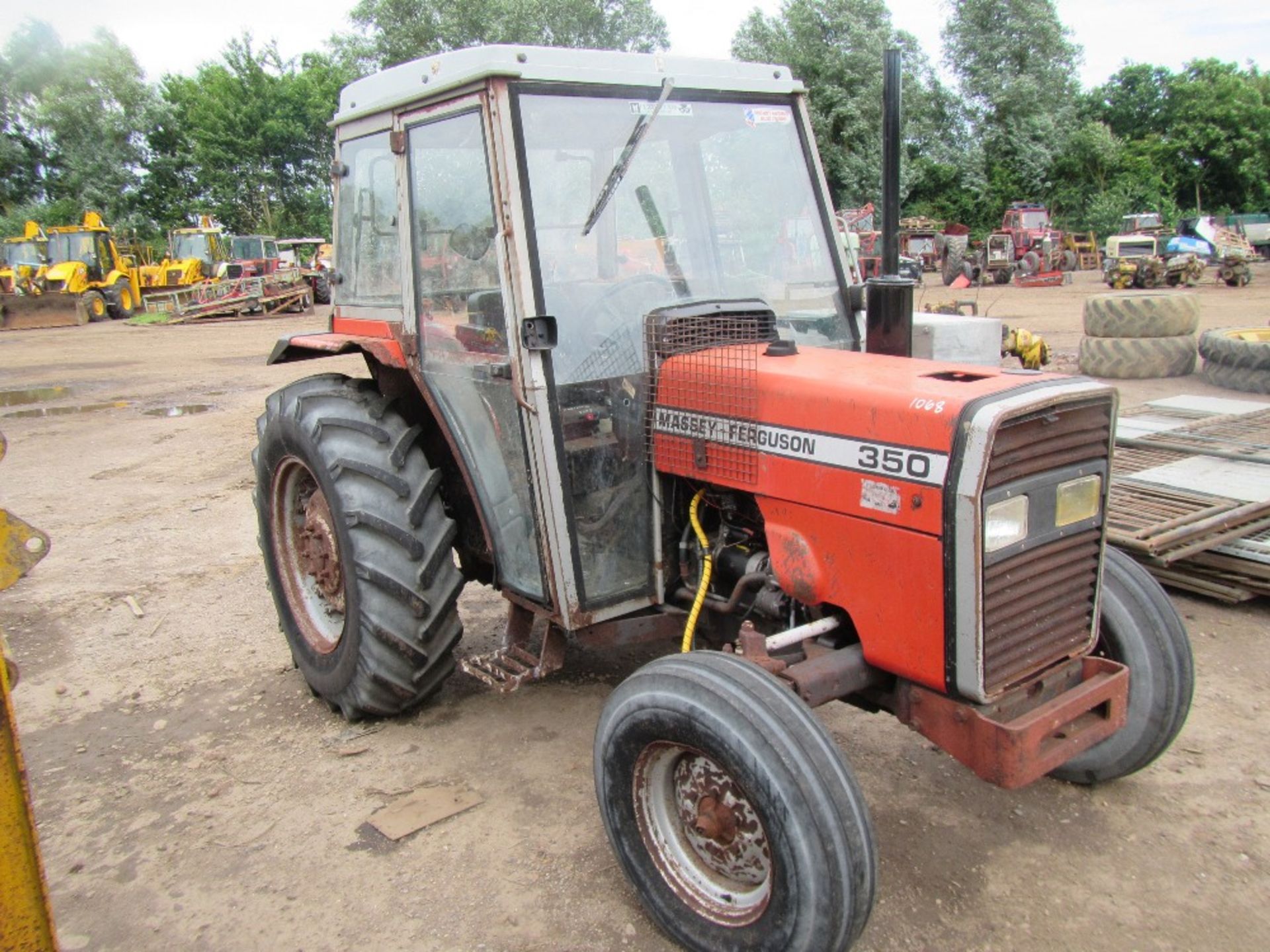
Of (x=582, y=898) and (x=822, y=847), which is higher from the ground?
(x=822, y=847)

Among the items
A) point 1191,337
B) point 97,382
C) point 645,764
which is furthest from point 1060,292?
point 645,764

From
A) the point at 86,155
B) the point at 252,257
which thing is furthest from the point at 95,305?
the point at 86,155

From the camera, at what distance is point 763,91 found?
3.57 meters

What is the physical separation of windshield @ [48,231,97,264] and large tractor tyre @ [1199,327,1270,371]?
81.2ft

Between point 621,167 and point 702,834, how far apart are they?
196 cm

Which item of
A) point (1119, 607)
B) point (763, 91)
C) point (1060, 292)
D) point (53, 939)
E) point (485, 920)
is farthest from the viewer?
point (1060, 292)

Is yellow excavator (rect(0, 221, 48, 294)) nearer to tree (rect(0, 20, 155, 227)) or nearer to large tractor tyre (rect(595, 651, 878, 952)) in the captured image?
tree (rect(0, 20, 155, 227))

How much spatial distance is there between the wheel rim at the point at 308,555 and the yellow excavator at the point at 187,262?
2278 cm

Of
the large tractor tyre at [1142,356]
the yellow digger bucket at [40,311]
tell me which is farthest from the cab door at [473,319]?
the yellow digger bucket at [40,311]

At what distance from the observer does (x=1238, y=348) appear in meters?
9.23

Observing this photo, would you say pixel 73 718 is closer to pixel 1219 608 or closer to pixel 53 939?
pixel 53 939

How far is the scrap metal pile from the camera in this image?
4480 mm

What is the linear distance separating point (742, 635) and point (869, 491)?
523mm

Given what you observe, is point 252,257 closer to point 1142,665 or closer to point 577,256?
point 577,256
